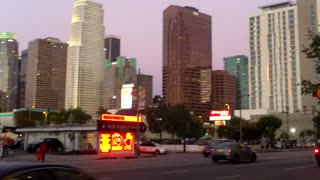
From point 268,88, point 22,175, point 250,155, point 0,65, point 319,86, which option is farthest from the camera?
point 268,88

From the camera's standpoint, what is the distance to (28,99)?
18912cm

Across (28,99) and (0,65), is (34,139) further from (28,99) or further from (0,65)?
(28,99)

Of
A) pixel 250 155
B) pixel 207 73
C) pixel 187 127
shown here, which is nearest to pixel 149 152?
pixel 250 155

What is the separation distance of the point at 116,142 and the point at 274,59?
136m

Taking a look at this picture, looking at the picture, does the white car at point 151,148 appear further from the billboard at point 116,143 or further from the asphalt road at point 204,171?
the asphalt road at point 204,171

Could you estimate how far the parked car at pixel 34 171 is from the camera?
586 cm

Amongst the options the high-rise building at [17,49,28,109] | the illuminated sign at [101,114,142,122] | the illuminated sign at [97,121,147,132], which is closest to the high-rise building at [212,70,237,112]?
the high-rise building at [17,49,28,109]

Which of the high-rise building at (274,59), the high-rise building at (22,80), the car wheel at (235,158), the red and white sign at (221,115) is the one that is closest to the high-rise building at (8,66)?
the high-rise building at (22,80)

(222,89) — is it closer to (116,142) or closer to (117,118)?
(117,118)

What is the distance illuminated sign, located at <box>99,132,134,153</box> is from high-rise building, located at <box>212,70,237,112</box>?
133391mm

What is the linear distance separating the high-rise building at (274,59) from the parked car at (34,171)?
164809 millimetres

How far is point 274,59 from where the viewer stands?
6806 inches

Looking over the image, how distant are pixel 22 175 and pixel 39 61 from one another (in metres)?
194

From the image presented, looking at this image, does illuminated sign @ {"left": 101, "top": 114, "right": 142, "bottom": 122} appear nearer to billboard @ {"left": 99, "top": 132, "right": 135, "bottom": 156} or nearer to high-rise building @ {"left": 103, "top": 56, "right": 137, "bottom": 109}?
billboard @ {"left": 99, "top": 132, "right": 135, "bottom": 156}
